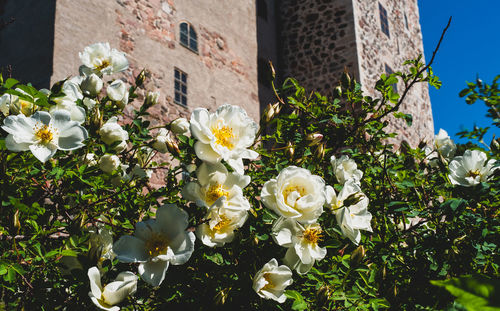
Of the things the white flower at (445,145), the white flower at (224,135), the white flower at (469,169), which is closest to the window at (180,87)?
the white flower at (445,145)

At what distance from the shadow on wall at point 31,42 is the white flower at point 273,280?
5.06 meters

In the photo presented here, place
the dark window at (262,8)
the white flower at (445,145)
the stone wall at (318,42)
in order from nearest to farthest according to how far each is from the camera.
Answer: the white flower at (445,145) < the stone wall at (318,42) < the dark window at (262,8)

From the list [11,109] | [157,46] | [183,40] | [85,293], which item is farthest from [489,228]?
[183,40]

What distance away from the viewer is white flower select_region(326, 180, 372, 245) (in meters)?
1.37

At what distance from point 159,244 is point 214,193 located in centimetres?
23

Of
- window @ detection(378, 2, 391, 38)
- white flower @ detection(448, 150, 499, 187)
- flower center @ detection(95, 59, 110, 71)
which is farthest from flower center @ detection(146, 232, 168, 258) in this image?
window @ detection(378, 2, 391, 38)

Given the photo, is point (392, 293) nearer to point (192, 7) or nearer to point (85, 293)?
point (85, 293)

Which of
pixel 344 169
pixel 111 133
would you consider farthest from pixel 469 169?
pixel 111 133

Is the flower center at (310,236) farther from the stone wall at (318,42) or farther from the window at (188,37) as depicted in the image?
the stone wall at (318,42)

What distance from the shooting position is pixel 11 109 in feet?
5.05

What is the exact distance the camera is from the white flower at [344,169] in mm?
1726

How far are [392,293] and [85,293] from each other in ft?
3.61

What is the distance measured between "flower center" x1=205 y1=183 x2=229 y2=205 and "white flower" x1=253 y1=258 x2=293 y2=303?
0.26m

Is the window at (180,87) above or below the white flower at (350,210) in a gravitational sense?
above
